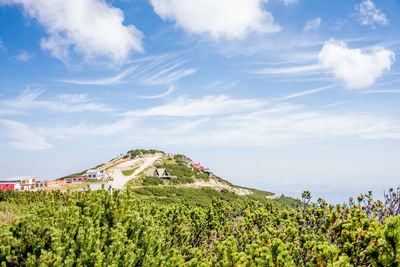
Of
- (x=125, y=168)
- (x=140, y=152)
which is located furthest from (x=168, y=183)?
(x=140, y=152)

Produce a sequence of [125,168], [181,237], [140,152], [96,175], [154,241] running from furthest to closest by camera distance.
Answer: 1. [140,152]
2. [125,168]
3. [96,175]
4. [181,237]
5. [154,241]

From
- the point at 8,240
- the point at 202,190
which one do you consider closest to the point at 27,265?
the point at 8,240

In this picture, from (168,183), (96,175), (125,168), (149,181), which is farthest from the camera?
(125,168)

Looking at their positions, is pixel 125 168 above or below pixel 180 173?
above

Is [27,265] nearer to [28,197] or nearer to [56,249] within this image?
[56,249]

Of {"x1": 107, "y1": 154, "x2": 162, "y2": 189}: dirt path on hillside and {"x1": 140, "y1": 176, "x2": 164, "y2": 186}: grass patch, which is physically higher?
{"x1": 107, "y1": 154, "x2": 162, "y2": 189}: dirt path on hillside

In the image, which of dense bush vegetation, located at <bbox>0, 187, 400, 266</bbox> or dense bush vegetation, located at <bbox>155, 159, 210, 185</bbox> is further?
dense bush vegetation, located at <bbox>155, 159, 210, 185</bbox>

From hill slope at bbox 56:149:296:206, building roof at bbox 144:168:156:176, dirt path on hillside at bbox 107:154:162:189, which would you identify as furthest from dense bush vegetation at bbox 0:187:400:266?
building roof at bbox 144:168:156:176

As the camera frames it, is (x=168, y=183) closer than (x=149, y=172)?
Yes

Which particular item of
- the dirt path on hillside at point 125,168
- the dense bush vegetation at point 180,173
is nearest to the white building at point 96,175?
the dirt path on hillside at point 125,168

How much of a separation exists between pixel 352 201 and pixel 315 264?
456 cm

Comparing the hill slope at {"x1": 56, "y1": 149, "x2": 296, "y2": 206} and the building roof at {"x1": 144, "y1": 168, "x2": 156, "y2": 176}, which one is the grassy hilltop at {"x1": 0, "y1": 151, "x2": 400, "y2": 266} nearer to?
the hill slope at {"x1": 56, "y1": 149, "x2": 296, "y2": 206}

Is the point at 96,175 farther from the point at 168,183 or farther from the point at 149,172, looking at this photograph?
the point at 168,183

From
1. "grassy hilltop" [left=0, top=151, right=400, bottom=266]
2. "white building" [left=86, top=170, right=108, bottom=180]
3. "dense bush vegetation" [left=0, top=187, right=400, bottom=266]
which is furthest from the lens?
"white building" [left=86, top=170, right=108, bottom=180]
